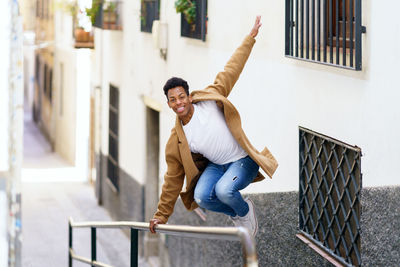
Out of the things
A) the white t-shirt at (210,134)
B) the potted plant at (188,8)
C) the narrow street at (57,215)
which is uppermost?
the potted plant at (188,8)

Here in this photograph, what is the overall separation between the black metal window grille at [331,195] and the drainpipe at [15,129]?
130 inches

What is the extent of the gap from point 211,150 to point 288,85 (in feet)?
5.20

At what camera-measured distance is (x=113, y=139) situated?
56.2 feet

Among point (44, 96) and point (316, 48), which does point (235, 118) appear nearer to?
point (316, 48)

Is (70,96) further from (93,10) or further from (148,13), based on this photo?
(148,13)

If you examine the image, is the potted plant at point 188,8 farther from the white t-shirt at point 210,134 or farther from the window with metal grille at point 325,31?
the white t-shirt at point 210,134

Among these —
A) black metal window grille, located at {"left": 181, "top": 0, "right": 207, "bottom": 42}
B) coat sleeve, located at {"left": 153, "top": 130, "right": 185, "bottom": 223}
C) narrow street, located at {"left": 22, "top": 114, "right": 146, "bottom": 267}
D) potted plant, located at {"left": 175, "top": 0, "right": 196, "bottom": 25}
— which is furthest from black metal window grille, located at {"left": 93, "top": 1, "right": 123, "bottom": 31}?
coat sleeve, located at {"left": 153, "top": 130, "right": 185, "bottom": 223}

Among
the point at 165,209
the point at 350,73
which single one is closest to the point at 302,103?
the point at 350,73

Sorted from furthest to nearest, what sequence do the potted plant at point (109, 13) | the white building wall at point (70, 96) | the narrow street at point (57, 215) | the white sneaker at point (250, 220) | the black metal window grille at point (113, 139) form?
1. the white building wall at point (70, 96)
2. the black metal window grille at point (113, 139)
3. the potted plant at point (109, 13)
4. the narrow street at point (57, 215)
5. the white sneaker at point (250, 220)

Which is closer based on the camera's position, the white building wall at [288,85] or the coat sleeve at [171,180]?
the white building wall at [288,85]

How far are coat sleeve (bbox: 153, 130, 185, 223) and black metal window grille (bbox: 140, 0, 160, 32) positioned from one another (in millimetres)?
6629

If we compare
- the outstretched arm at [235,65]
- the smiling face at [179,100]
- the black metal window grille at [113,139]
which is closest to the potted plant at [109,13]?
the black metal window grille at [113,139]

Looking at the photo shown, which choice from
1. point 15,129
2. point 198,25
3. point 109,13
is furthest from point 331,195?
point 109,13

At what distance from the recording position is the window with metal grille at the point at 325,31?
638cm
